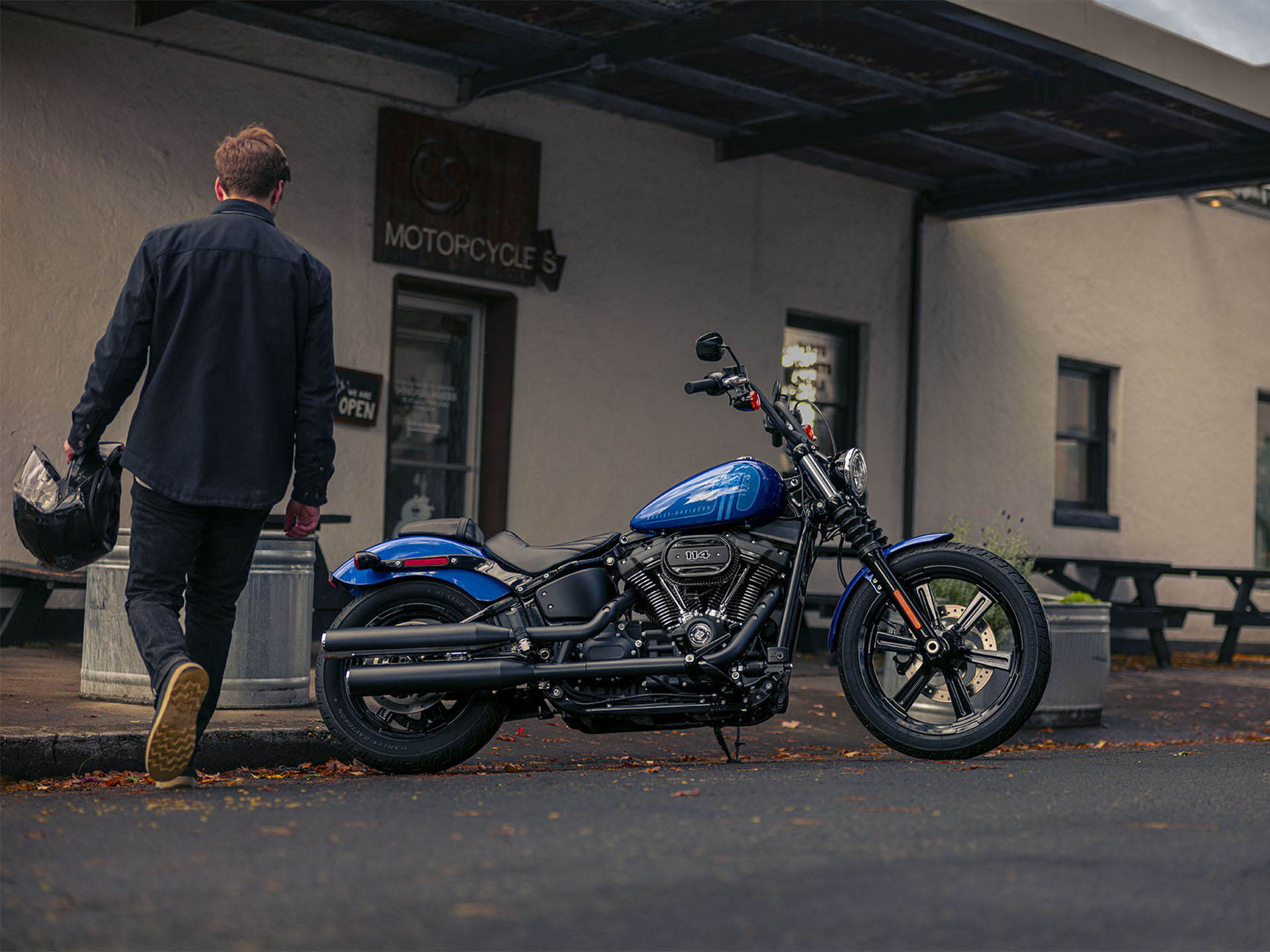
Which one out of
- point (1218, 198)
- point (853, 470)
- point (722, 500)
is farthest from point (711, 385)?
point (1218, 198)

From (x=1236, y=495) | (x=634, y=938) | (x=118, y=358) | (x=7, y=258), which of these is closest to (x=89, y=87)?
(x=7, y=258)

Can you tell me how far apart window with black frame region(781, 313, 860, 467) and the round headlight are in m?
6.86

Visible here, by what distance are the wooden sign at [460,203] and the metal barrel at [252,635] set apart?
3738 mm

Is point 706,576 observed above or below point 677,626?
above

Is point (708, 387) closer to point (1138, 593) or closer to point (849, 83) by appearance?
point (849, 83)

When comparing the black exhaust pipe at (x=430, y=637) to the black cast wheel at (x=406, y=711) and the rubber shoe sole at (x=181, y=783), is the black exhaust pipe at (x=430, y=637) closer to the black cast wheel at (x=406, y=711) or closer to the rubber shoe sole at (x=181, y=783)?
the black cast wheel at (x=406, y=711)

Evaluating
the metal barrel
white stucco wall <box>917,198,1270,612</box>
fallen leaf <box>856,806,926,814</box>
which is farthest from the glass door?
fallen leaf <box>856,806,926,814</box>

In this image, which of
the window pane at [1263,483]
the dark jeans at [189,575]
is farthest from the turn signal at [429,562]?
the window pane at [1263,483]

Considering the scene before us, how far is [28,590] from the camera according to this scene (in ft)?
29.1

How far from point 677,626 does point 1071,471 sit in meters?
10.2

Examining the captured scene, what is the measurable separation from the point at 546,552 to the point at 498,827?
1851 millimetres

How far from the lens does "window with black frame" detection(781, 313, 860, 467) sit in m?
13.0

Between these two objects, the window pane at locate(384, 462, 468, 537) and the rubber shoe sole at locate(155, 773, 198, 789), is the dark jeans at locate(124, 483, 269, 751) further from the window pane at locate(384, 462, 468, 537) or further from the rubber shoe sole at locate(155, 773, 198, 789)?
the window pane at locate(384, 462, 468, 537)

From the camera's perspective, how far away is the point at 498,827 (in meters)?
4.22
